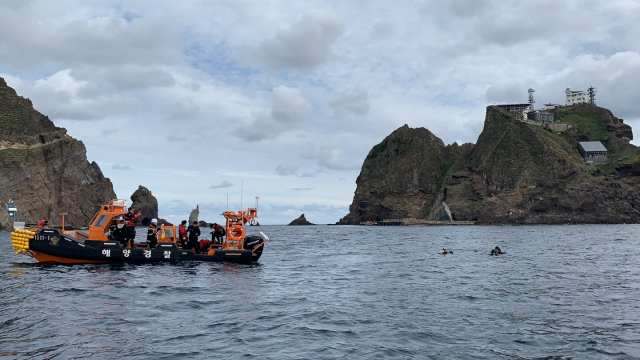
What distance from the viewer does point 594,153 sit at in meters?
151

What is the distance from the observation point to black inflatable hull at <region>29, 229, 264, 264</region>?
27328 millimetres

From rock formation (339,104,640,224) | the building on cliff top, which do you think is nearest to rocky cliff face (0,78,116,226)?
rock formation (339,104,640,224)

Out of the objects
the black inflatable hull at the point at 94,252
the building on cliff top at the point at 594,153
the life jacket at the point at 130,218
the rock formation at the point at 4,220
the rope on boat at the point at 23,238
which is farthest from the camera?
the building on cliff top at the point at 594,153

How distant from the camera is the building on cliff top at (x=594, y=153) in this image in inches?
5886

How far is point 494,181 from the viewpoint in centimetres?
15288

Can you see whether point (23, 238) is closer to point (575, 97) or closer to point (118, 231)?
point (118, 231)

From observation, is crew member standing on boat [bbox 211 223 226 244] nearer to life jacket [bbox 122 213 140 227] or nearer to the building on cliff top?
life jacket [bbox 122 213 140 227]

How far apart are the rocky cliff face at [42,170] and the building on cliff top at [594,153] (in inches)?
5884

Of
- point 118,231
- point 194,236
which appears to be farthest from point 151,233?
point 194,236

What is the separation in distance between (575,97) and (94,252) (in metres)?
209

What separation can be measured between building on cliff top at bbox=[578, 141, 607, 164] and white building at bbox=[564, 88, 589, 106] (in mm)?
48086

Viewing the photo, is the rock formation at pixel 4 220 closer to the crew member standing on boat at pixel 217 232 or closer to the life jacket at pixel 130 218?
the life jacket at pixel 130 218

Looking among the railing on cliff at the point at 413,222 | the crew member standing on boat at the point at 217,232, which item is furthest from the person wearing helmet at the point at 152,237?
the railing on cliff at the point at 413,222

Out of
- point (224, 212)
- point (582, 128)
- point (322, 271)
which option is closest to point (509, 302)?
point (322, 271)
